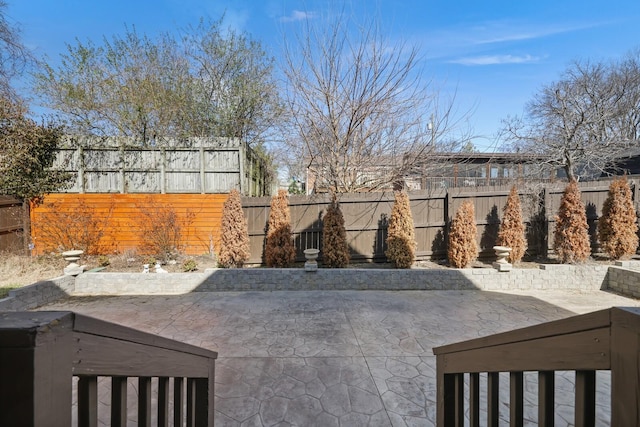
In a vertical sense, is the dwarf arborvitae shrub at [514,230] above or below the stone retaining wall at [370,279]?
above

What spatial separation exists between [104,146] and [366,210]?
22.8ft

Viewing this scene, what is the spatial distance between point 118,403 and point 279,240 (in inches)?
204

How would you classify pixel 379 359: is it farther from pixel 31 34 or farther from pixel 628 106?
pixel 628 106

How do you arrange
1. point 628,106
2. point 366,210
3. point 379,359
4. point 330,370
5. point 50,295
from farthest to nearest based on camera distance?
point 628,106
point 366,210
point 50,295
point 379,359
point 330,370

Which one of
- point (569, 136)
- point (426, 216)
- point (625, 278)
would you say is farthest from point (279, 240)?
point (569, 136)

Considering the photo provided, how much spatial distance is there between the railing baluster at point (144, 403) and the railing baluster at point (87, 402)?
23cm

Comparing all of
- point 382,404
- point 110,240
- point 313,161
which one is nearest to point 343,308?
point 382,404

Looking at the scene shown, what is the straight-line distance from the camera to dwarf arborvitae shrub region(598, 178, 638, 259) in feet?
18.9

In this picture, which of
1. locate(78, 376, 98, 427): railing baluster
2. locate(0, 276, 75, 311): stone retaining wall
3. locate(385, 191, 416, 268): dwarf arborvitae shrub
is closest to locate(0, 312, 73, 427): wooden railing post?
locate(78, 376, 98, 427): railing baluster

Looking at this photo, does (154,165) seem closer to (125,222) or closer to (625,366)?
(125,222)

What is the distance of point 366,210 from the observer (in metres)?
6.63

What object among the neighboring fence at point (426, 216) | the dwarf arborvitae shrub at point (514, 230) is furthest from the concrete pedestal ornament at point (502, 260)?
the neighboring fence at point (426, 216)

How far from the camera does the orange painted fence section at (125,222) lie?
6840 mm

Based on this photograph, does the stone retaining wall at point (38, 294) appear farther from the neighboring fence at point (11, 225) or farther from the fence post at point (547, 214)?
the fence post at point (547, 214)
